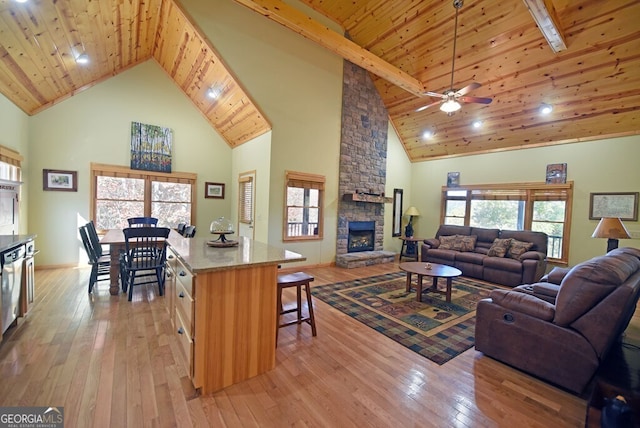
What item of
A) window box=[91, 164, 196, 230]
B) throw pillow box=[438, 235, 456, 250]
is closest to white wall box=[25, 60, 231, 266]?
window box=[91, 164, 196, 230]

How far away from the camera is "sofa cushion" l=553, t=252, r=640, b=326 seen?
78.8 inches

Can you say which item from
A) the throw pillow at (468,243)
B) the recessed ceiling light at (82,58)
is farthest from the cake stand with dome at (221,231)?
the throw pillow at (468,243)

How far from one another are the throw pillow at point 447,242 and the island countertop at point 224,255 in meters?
4.66

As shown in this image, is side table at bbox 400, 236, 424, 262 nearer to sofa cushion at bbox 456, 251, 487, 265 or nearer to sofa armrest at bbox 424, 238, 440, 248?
sofa armrest at bbox 424, 238, 440, 248

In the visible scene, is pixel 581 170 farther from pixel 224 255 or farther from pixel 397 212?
pixel 224 255

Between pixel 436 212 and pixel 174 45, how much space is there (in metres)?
6.81

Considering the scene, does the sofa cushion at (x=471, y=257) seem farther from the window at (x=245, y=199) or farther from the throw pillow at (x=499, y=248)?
the window at (x=245, y=199)

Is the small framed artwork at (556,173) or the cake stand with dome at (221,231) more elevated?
the small framed artwork at (556,173)

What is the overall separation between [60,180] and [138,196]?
3.95ft

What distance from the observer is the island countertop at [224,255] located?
193cm

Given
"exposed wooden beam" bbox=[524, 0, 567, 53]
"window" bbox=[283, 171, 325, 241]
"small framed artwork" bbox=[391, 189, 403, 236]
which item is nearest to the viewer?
"exposed wooden beam" bbox=[524, 0, 567, 53]

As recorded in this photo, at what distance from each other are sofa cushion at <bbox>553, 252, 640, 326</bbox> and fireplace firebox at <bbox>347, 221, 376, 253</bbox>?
14.8 ft

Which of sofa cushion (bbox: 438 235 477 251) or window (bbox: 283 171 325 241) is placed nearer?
window (bbox: 283 171 325 241)

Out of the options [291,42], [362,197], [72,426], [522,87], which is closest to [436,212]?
[362,197]
